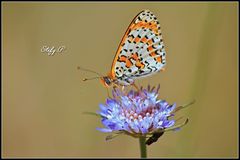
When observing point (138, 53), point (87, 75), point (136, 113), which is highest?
point (138, 53)

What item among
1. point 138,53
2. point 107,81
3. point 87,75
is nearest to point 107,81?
point 107,81

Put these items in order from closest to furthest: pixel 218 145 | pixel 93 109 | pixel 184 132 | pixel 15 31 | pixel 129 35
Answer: pixel 129 35 < pixel 184 132 < pixel 218 145 < pixel 93 109 < pixel 15 31

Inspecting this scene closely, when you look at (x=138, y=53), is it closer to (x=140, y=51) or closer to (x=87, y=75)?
(x=140, y=51)

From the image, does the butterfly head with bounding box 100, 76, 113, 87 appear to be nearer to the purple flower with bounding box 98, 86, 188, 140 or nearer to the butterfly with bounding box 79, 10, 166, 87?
the butterfly with bounding box 79, 10, 166, 87

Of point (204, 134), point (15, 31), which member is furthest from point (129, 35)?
point (15, 31)

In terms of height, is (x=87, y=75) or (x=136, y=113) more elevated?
(x=87, y=75)

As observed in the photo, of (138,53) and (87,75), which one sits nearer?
(138,53)

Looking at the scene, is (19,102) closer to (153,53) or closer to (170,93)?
(170,93)
